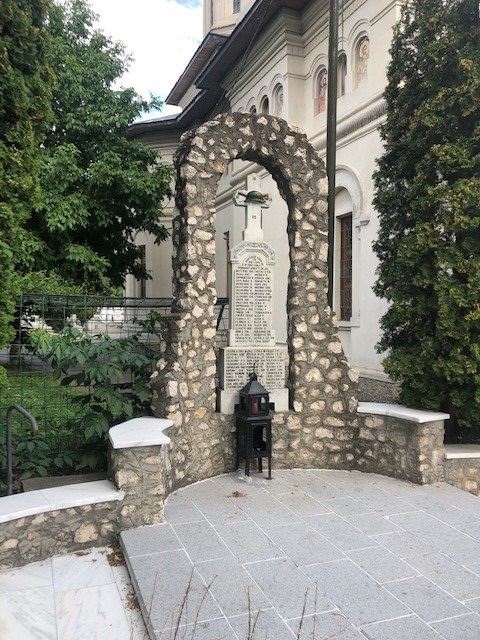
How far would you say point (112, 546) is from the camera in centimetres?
420

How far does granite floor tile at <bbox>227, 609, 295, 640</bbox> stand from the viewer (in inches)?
117

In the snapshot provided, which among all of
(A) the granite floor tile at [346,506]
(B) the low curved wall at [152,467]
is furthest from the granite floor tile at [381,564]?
(B) the low curved wall at [152,467]

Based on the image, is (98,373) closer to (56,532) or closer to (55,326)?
(55,326)

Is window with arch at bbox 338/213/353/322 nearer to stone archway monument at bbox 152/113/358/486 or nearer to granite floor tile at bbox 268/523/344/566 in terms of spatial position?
stone archway monument at bbox 152/113/358/486

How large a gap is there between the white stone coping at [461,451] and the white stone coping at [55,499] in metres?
3.61

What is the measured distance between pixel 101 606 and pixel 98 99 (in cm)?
1397

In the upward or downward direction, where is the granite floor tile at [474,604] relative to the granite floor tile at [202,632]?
upward

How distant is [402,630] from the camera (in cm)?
304

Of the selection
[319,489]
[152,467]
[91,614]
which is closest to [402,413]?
[319,489]

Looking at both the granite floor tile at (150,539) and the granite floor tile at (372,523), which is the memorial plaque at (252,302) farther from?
the granite floor tile at (150,539)

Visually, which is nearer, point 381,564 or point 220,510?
point 381,564

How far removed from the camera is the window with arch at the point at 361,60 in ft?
40.9

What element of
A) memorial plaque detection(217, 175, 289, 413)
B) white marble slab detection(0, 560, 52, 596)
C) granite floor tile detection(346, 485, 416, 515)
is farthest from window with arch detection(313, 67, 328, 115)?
white marble slab detection(0, 560, 52, 596)

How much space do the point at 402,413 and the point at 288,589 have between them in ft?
9.28
